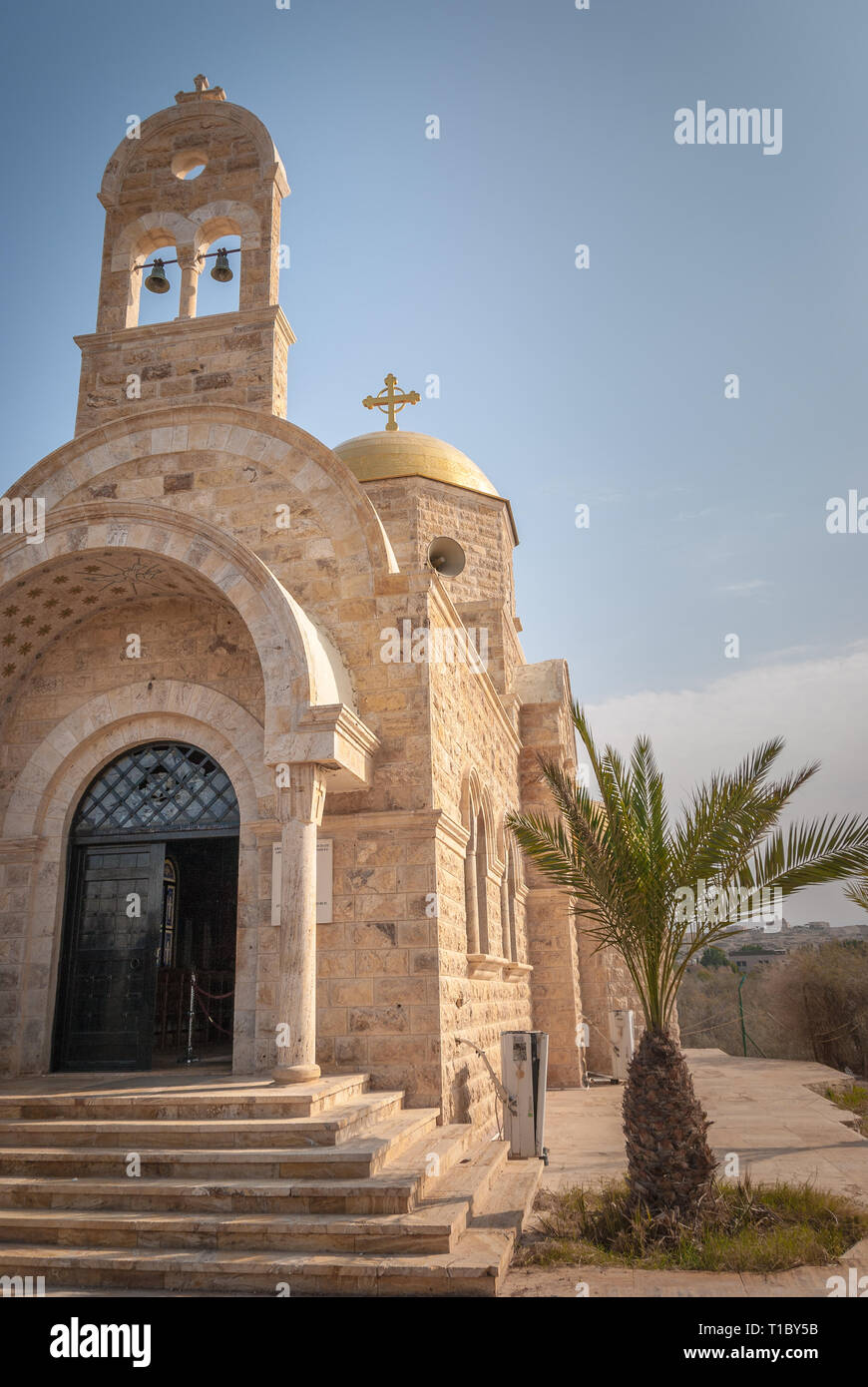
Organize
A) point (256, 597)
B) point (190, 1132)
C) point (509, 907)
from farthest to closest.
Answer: point (509, 907) < point (256, 597) < point (190, 1132)

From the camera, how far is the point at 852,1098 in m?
10.9

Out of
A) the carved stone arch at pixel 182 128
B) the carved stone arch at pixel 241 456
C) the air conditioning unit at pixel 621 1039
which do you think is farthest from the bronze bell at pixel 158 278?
the air conditioning unit at pixel 621 1039

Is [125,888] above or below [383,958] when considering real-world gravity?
above

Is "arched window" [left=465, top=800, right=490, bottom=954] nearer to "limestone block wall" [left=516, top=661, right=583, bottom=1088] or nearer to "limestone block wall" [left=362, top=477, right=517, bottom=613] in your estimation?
"limestone block wall" [left=516, top=661, right=583, bottom=1088]

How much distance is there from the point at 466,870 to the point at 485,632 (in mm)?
4472

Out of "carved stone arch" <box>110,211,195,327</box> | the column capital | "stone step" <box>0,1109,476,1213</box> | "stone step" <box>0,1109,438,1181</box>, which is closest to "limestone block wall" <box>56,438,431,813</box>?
the column capital

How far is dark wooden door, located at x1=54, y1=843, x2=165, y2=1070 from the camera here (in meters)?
7.43

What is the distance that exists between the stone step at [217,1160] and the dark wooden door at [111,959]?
210 centimetres

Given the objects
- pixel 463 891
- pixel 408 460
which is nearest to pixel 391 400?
pixel 408 460

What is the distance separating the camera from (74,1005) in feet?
24.8

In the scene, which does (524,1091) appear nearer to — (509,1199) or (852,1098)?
(509,1199)

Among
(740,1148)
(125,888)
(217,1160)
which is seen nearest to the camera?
(217,1160)

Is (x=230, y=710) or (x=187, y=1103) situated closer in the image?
(x=187, y=1103)

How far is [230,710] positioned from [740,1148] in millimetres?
5532
